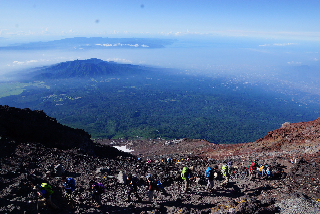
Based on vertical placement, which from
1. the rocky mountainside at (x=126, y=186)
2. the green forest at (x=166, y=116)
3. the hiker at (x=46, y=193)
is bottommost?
the green forest at (x=166, y=116)

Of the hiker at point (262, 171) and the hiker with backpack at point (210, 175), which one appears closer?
the hiker with backpack at point (210, 175)

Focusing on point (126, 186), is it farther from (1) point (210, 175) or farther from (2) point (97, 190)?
(1) point (210, 175)

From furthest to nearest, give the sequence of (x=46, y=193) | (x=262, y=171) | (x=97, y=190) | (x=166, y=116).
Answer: (x=166, y=116)
(x=262, y=171)
(x=97, y=190)
(x=46, y=193)

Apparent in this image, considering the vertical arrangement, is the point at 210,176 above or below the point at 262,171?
above

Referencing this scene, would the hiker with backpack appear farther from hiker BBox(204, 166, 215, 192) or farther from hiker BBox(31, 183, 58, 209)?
hiker BBox(31, 183, 58, 209)

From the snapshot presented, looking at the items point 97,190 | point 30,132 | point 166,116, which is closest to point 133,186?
point 97,190

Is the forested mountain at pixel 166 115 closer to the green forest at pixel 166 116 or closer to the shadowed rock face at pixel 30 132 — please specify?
the green forest at pixel 166 116

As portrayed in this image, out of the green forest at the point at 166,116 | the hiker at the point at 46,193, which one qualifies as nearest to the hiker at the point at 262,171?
the hiker at the point at 46,193

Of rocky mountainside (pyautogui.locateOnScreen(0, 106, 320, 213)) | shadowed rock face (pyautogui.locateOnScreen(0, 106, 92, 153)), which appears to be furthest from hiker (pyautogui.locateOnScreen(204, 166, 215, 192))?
shadowed rock face (pyautogui.locateOnScreen(0, 106, 92, 153))

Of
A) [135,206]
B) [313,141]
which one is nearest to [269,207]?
[135,206]

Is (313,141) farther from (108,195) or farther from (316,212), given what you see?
(108,195)

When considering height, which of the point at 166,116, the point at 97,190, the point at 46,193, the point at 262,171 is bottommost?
the point at 166,116

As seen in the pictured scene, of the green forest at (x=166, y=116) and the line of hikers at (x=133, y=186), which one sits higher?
the line of hikers at (x=133, y=186)

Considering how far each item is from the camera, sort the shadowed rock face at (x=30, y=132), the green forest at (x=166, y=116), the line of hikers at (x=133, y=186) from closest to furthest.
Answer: the line of hikers at (x=133, y=186) → the shadowed rock face at (x=30, y=132) → the green forest at (x=166, y=116)
